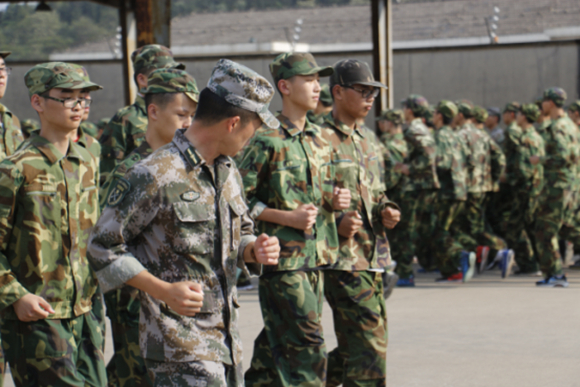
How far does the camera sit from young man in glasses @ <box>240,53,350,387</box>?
4.50 m

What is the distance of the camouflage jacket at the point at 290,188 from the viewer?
4.63m

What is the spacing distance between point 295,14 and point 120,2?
112 feet

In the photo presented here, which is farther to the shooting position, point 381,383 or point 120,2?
point 120,2

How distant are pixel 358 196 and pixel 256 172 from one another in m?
0.77

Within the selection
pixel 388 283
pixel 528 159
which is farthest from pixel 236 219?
pixel 528 159

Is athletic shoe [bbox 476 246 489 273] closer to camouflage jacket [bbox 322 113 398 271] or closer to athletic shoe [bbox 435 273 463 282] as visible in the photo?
athletic shoe [bbox 435 273 463 282]

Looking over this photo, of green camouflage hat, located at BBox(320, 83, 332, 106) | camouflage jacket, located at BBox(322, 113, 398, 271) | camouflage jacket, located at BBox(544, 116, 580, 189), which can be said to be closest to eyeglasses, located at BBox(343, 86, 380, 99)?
camouflage jacket, located at BBox(322, 113, 398, 271)

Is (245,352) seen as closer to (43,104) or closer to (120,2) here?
(43,104)

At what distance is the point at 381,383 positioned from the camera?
190 inches

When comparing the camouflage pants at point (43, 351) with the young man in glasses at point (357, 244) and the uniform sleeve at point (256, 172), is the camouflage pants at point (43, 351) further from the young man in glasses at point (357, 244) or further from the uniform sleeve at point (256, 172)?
the young man in glasses at point (357, 244)

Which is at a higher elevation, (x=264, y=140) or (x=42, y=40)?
(x=42, y=40)

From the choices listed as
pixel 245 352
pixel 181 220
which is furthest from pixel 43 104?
pixel 245 352

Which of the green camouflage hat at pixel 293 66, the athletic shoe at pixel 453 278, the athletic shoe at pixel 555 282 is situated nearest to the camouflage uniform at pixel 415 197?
the athletic shoe at pixel 453 278

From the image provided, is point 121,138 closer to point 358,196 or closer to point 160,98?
point 160,98
